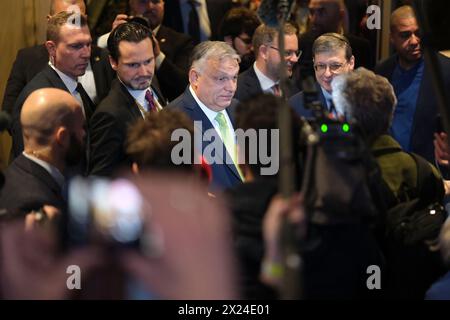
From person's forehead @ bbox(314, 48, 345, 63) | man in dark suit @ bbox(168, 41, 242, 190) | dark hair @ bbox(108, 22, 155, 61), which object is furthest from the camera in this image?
person's forehead @ bbox(314, 48, 345, 63)

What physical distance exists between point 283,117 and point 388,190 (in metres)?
0.82

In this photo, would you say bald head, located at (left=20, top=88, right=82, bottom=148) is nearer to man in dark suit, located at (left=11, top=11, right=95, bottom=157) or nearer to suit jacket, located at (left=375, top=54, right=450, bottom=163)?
man in dark suit, located at (left=11, top=11, right=95, bottom=157)

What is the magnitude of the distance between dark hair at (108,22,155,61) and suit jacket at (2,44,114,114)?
0.43 m

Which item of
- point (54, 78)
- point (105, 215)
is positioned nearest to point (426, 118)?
point (54, 78)

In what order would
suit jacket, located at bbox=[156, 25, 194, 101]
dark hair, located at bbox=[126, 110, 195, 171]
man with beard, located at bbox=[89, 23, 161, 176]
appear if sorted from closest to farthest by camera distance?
dark hair, located at bbox=[126, 110, 195, 171] < man with beard, located at bbox=[89, 23, 161, 176] < suit jacket, located at bbox=[156, 25, 194, 101]

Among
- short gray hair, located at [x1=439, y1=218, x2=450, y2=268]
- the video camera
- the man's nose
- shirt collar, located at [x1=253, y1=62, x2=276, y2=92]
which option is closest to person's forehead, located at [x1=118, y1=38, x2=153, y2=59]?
the man's nose

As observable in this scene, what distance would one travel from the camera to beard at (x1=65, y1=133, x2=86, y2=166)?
4.02m

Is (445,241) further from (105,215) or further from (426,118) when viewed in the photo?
(426,118)

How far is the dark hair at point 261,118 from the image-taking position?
359 centimetres

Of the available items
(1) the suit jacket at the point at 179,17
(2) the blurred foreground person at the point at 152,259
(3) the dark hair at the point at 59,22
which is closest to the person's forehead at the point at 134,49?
(3) the dark hair at the point at 59,22
